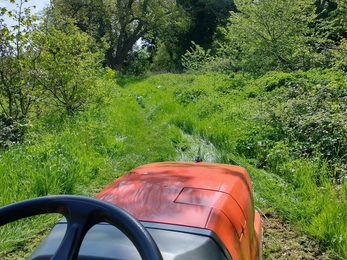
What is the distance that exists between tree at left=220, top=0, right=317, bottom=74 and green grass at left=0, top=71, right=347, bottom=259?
11.2 feet

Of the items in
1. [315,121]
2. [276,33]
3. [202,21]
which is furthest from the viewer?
[202,21]

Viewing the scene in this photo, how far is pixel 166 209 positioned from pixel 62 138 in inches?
173

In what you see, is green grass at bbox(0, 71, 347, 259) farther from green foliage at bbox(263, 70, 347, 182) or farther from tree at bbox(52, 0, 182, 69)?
tree at bbox(52, 0, 182, 69)

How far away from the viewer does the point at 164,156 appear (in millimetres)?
5590

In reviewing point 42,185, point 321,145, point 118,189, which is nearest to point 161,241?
point 118,189

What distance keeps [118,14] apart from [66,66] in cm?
2461

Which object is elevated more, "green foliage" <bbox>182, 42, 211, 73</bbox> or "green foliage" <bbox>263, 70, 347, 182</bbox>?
"green foliage" <bbox>182, 42, 211, 73</bbox>

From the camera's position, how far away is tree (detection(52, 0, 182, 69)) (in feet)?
96.1

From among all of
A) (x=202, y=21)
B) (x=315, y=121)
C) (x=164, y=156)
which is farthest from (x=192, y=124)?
(x=202, y=21)

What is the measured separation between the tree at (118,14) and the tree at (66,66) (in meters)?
22.4

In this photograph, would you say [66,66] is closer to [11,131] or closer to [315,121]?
[11,131]

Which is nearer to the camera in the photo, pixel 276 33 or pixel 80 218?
pixel 80 218

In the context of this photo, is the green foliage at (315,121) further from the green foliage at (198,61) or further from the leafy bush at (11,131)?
the green foliage at (198,61)

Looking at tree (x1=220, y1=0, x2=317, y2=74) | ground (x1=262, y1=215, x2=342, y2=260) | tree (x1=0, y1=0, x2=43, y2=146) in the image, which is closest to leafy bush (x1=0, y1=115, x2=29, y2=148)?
tree (x1=0, y1=0, x2=43, y2=146)
